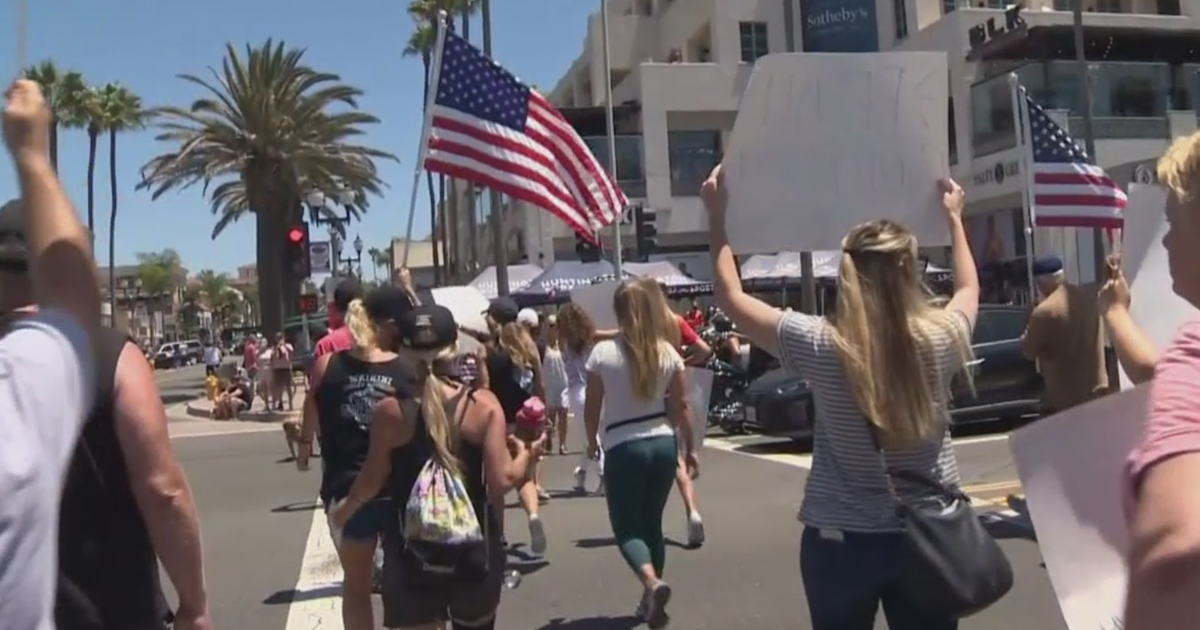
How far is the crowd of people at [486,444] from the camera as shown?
1906mm

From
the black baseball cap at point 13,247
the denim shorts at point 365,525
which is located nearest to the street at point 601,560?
the denim shorts at point 365,525

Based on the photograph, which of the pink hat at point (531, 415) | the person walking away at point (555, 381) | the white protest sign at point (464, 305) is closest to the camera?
the pink hat at point (531, 415)

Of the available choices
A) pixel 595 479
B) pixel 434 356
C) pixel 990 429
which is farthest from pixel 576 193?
pixel 990 429

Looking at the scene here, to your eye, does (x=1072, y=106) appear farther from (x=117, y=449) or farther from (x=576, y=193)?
(x=117, y=449)

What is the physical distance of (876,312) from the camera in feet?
11.7

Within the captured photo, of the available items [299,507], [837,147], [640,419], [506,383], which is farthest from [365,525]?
[299,507]

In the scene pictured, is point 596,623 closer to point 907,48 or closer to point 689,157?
point 907,48

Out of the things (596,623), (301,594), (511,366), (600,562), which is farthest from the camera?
(511,366)

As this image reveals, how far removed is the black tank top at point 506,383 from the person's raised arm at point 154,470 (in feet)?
20.6

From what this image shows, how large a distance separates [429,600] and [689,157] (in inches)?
1548

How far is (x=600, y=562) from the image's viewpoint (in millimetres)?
8656

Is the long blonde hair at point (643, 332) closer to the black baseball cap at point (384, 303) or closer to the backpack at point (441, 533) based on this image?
the black baseball cap at point (384, 303)

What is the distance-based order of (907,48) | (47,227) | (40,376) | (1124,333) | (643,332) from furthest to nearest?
(907,48)
(643,332)
(1124,333)
(47,227)
(40,376)

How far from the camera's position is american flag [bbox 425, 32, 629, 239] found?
984 cm
